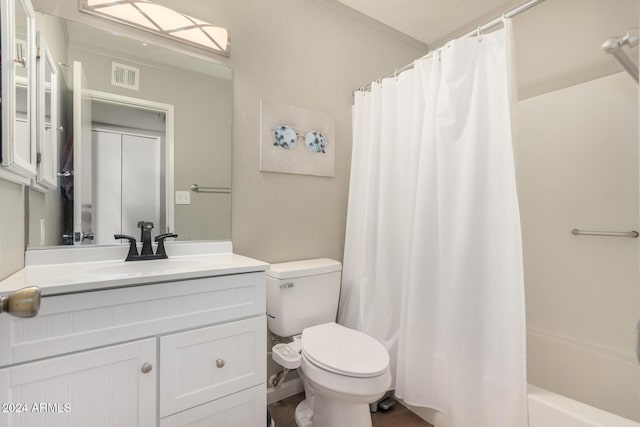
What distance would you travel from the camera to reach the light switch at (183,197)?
4.91ft

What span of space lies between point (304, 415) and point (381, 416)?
1.46ft

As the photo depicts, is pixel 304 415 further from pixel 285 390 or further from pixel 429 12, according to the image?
pixel 429 12

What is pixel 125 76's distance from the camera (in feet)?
4.49

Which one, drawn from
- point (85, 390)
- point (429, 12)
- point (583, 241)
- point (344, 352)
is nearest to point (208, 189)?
point (85, 390)

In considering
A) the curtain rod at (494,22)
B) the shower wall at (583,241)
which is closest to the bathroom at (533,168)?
the shower wall at (583,241)

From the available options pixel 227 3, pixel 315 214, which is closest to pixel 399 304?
pixel 315 214

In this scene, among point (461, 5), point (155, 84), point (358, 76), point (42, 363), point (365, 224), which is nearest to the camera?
point (42, 363)

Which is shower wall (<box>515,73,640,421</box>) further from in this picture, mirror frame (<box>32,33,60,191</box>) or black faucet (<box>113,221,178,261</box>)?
mirror frame (<box>32,33,60,191</box>)

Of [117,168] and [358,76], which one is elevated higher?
[358,76]

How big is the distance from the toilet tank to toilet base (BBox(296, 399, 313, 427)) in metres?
0.39

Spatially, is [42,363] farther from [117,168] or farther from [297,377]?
[297,377]

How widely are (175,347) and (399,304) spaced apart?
117 centimetres

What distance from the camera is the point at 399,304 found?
A: 1668 millimetres

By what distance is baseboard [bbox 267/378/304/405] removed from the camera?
1.71 m
